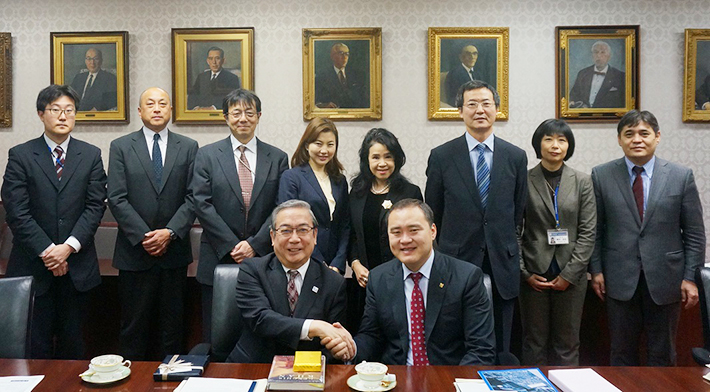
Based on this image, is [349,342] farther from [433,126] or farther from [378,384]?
[433,126]

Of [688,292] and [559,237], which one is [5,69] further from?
[688,292]

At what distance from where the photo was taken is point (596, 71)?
4770 mm

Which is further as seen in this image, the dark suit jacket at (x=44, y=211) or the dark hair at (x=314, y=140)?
the dark hair at (x=314, y=140)

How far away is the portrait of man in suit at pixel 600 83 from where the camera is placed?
15.6ft

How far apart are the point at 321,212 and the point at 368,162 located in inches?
14.7

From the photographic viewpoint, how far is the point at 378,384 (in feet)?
5.60

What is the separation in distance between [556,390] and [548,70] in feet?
12.0

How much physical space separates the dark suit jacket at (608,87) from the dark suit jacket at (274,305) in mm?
3300

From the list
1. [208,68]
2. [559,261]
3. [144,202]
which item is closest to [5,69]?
[208,68]

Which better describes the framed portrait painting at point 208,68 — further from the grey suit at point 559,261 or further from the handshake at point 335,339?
the handshake at point 335,339

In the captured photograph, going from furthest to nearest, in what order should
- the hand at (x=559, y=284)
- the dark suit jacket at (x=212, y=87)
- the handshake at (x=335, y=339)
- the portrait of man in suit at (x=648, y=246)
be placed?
the dark suit jacket at (x=212, y=87) < the hand at (x=559, y=284) < the portrait of man in suit at (x=648, y=246) < the handshake at (x=335, y=339)

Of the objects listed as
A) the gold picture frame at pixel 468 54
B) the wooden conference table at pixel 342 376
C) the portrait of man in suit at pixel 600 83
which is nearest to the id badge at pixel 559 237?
the wooden conference table at pixel 342 376

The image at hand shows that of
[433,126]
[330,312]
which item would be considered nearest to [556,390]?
[330,312]

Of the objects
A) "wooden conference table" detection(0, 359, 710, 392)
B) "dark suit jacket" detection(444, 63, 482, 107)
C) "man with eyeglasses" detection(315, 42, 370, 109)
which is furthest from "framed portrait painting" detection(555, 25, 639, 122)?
"wooden conference table" detection(0, 359, 710, 392)
